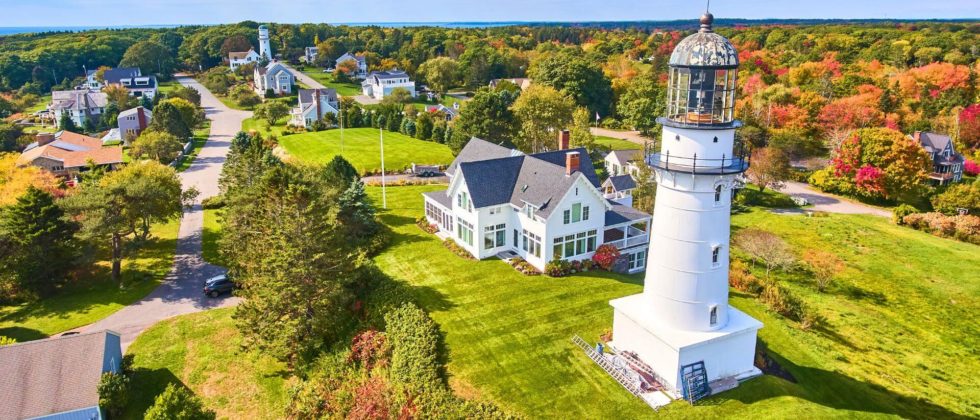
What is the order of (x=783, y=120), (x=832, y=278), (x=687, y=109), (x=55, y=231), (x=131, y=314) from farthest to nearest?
(x=783, y=120) < (x=832, y=278) < (x=55, y=231) < (x=131, y=314) < (x=687, y=109)

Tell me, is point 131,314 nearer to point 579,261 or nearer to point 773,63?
point 579,261

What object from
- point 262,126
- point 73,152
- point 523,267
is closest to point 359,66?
point 262,126

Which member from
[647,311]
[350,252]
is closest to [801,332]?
[647,311]

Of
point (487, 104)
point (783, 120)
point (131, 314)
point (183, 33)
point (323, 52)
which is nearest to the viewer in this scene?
point (131, 314)

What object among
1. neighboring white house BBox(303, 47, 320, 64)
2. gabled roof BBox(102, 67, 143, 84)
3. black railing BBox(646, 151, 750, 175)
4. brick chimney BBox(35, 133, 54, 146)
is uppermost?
neighboring white house BBox(303, 47, 320, 64)

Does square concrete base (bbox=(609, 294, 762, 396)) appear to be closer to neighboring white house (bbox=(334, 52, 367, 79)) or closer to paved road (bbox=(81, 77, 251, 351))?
paved road (bbox=(81, 77, 251, 351))

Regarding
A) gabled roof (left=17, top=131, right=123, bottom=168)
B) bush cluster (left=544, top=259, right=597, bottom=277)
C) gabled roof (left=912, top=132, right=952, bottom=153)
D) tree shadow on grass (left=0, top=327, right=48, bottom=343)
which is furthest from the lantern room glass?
gabled roof (left=17, top=131, right=123, bottom=168)

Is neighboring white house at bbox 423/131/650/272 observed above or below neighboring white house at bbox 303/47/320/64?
below
